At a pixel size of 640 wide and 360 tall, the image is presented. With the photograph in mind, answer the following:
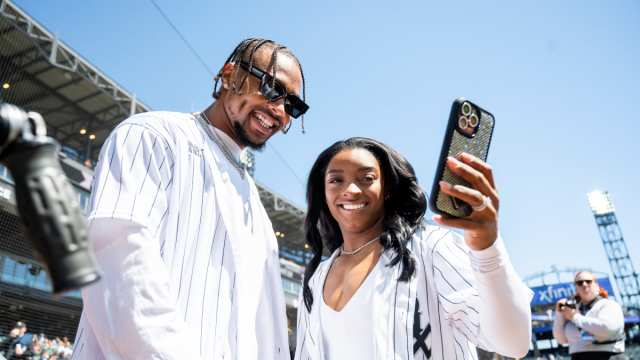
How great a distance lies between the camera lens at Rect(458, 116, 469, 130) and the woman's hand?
0.13 metres

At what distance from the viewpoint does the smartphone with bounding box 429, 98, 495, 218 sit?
1159mm

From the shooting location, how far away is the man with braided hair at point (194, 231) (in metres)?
1.04

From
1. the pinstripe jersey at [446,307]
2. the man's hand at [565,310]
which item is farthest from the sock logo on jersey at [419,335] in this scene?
the man's hand at [565,310]

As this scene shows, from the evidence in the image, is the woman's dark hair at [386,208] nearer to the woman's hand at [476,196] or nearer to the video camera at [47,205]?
the woman's hand at [476,196]

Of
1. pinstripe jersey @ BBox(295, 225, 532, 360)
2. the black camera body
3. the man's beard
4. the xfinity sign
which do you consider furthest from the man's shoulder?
the xfinity sign

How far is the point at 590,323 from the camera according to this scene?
4680 millimetres

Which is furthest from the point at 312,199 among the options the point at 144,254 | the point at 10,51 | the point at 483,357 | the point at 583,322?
the point at 483,357

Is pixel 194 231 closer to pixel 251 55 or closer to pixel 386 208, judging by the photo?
pixel 251 55

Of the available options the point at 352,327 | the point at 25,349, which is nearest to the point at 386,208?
the point at 352,327

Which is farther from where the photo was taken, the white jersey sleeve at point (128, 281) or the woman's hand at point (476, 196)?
the woman's hand at point (476, 196)

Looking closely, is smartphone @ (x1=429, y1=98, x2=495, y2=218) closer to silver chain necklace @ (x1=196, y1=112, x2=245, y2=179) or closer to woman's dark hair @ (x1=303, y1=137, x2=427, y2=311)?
woman's dark hair @ (x1=303, y1=137, x2=427, y2=311)

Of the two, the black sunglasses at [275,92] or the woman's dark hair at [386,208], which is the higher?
the black sunglasses at [275,92]

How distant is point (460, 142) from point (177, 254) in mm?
846

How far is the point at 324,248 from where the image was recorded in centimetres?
242
